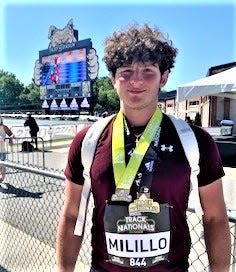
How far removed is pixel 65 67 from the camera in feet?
163

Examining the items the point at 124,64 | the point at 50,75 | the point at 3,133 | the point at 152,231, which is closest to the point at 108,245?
the point at 152,231

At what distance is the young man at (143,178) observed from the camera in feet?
5.68

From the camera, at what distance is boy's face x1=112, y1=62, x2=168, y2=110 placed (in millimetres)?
1847

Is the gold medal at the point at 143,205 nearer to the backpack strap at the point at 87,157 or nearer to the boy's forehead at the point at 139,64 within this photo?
the backpack strap at the point at 87,157

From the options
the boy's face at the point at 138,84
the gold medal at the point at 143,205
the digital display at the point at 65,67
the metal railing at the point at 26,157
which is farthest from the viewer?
the digital display at the point at 65,67

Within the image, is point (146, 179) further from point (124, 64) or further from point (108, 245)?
point (124, 64)

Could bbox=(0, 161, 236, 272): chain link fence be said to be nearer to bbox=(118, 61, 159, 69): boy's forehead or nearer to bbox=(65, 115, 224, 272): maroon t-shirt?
bbox=(65, 115, 224, 272): maroon t-shirt

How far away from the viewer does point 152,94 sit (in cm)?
188

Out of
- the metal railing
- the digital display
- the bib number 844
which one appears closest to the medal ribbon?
the bib number 844

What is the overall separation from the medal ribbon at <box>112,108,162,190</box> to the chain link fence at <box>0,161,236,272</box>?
67 cm

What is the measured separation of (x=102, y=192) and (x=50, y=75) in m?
52.0

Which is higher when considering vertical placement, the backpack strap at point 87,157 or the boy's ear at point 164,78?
the boy's ear at point 164,78

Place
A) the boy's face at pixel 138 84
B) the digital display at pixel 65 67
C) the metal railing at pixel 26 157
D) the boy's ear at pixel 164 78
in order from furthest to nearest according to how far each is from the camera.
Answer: the digital display at pixel 65 67 → the metal railing at pixel 26 157 → the boy's ear at pixel 164 78 → the boy's face at pixel 138 84

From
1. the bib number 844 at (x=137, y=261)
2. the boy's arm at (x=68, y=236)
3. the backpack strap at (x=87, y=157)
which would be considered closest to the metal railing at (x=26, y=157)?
the boy's arm at (x=68, y=236)
